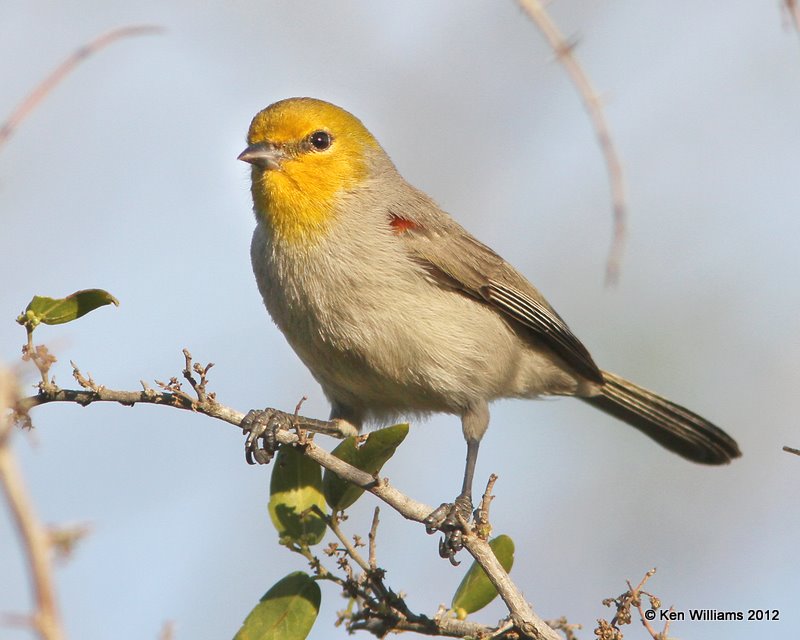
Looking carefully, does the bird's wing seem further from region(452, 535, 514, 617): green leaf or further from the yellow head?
region(452, 535, 514, 617): green leaf

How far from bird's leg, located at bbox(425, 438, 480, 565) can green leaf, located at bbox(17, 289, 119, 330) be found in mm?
1253

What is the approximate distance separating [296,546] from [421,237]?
190 centimetres

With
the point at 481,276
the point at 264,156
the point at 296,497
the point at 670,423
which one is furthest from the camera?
the point at 670,423

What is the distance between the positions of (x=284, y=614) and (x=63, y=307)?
1.14 m

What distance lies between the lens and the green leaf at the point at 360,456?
304cm

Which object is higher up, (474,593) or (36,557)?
(474,593)

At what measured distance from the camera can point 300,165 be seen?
14.3 ft

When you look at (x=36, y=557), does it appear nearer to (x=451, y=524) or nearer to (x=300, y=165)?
(x=451, y=524)

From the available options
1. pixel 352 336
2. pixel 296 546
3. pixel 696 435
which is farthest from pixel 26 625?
pixel 696 435

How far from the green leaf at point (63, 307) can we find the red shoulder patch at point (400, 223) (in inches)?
81.4

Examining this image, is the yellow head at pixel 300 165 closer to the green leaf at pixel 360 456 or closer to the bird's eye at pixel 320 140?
the bird's eye at pixel 320 140

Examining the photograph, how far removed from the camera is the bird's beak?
429 cm

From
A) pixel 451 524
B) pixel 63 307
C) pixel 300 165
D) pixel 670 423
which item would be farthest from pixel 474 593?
pixel 670 423

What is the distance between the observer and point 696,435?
557cm
